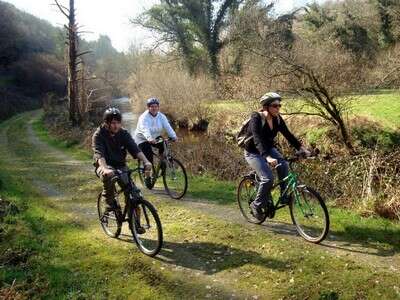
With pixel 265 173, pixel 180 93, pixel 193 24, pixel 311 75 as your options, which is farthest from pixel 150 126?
pixel 193 24

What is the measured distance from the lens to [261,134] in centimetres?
686

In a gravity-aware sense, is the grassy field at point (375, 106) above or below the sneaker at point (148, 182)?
above

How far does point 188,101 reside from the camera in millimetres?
31406

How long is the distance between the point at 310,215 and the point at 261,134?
1.47m

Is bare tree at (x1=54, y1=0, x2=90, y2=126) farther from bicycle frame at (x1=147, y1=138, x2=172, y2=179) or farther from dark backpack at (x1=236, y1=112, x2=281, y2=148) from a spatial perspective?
dark backpack at (x1=236, y1=112, x2=281, y2=148)

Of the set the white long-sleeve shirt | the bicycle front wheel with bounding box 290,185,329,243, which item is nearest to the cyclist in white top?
the white long-sleeve shirt

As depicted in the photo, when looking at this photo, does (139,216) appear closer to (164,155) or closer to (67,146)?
(164,155)

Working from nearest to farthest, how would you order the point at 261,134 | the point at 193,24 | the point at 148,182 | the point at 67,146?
the point at 261,134 → the point at 148,182 → the point at 67,146 → the point at 193,24

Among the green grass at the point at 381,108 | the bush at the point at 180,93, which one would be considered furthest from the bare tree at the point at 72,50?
the green grass at the point at 381,108

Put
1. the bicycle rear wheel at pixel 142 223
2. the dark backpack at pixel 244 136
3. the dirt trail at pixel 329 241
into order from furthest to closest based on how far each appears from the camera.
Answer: the dark backpack at pixel 244 136 → the bicycle rear wheel at pixel 142 223 → the dirt trail at pixel 329 241

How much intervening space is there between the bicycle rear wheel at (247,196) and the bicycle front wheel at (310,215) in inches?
38.7

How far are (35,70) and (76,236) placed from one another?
189 feet

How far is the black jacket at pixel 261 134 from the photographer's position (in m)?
6.77

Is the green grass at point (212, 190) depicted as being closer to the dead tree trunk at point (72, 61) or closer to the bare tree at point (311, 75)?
the bare tree at point (311, 75)
